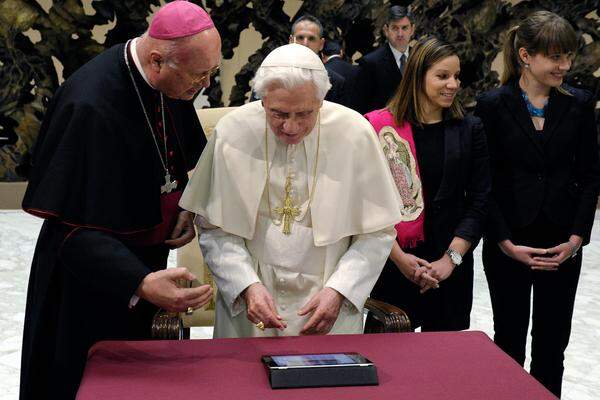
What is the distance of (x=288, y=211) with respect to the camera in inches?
124

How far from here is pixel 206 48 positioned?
282 centimetres

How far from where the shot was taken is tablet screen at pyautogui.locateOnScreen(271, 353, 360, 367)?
8.23 feet

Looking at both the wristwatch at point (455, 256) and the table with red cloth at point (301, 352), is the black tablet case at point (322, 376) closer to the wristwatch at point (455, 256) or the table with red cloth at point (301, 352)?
the table with red cloth at point (301, 352)

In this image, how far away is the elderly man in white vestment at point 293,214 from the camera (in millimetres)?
3094

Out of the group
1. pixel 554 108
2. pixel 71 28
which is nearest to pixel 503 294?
pixel 554 108

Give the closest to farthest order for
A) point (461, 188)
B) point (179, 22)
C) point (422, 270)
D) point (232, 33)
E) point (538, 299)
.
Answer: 1. point (179, 22)
2. point (422, 270)
3. point (461, 188)
4. point (538, 299)
5. point (232, 33)

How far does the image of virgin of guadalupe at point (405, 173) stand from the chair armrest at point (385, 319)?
0.55 metres

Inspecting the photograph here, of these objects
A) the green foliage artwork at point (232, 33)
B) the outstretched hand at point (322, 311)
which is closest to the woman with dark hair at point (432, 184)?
the outstretched hand at point (322, 311)

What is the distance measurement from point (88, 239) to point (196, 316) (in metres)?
1.21

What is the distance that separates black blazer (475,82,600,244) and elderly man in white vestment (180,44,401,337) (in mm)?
885

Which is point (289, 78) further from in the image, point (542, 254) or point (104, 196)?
point (542, 254)

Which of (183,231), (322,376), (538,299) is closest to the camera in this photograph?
(322,376)

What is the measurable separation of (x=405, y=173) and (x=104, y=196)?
1345 millimetres

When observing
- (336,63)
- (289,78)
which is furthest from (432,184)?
(336,63)
